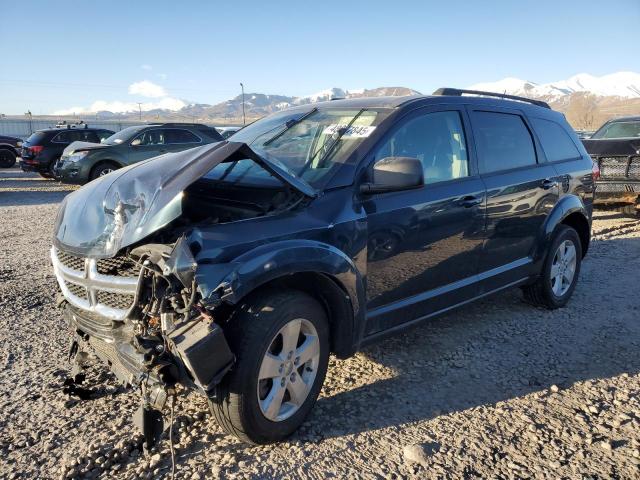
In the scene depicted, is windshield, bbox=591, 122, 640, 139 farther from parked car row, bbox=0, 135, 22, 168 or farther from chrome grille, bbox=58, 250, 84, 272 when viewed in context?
parked car row, bbox=0, 135, 22, 168

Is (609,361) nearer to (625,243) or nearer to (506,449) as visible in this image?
(506,449)

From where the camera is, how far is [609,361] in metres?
3.86

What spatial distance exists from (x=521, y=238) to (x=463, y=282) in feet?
2.82

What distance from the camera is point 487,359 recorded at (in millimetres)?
3887

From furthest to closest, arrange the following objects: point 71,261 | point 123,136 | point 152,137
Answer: point 152,137 → point 123,136 → point 71,261

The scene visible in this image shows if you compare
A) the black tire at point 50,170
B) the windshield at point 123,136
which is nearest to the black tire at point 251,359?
the windshield at point 123,136

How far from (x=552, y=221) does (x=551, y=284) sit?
611mm

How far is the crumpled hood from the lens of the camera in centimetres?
255

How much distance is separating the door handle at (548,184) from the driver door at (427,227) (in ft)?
3.16

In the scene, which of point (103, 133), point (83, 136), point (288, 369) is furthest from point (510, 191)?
point (103, 133)

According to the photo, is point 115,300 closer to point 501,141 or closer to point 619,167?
point 501,141

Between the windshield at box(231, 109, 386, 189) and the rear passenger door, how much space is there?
1.08 meters

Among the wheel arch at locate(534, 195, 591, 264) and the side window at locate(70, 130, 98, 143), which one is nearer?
the wheel arch at locate(534, 195, 591, 264)

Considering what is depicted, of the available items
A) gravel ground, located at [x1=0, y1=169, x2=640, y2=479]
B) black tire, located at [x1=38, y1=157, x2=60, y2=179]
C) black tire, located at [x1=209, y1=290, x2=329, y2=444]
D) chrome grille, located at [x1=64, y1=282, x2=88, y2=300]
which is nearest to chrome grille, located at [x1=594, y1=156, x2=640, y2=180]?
gravel ground, located at [x1=0, y1=169, x2=640, y2=479]
